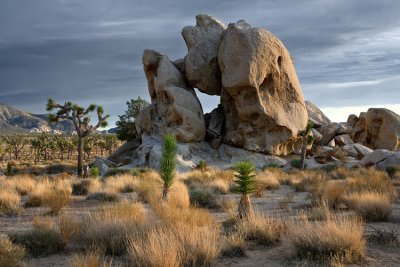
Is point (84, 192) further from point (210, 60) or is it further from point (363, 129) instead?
point (363, 129)

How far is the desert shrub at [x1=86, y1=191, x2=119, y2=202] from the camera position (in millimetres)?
14344

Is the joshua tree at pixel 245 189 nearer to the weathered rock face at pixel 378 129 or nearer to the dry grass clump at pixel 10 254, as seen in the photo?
the dry grass clump at pixel 10 254

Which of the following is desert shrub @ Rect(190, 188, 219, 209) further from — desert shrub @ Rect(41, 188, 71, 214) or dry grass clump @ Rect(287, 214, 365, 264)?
dry grass clump @ Rect(287, 214, 365, 264)

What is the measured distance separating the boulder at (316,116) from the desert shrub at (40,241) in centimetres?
4145

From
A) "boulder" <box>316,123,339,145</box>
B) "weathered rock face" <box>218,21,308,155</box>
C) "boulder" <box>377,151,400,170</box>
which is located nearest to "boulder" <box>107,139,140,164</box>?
"weathered rock face" <box>218,21,308,155</box>

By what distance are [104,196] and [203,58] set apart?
26.6 metres

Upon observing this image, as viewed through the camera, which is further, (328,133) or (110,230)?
(328,133)

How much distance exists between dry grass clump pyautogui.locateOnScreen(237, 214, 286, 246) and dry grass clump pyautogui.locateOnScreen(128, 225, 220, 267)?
1.26 meters

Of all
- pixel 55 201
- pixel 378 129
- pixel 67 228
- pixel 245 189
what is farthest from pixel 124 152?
pixel 67 228

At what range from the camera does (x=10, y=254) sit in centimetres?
598

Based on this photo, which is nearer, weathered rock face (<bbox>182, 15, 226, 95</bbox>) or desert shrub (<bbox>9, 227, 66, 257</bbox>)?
desert shrub (<bbox>9, 227, 66, 257</bbox>)

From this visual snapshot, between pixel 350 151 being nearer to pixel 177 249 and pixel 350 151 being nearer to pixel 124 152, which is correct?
pixel 124 152

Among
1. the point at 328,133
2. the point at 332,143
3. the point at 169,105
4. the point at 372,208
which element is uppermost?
the point at 169,105

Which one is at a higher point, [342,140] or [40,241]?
[342,140]
